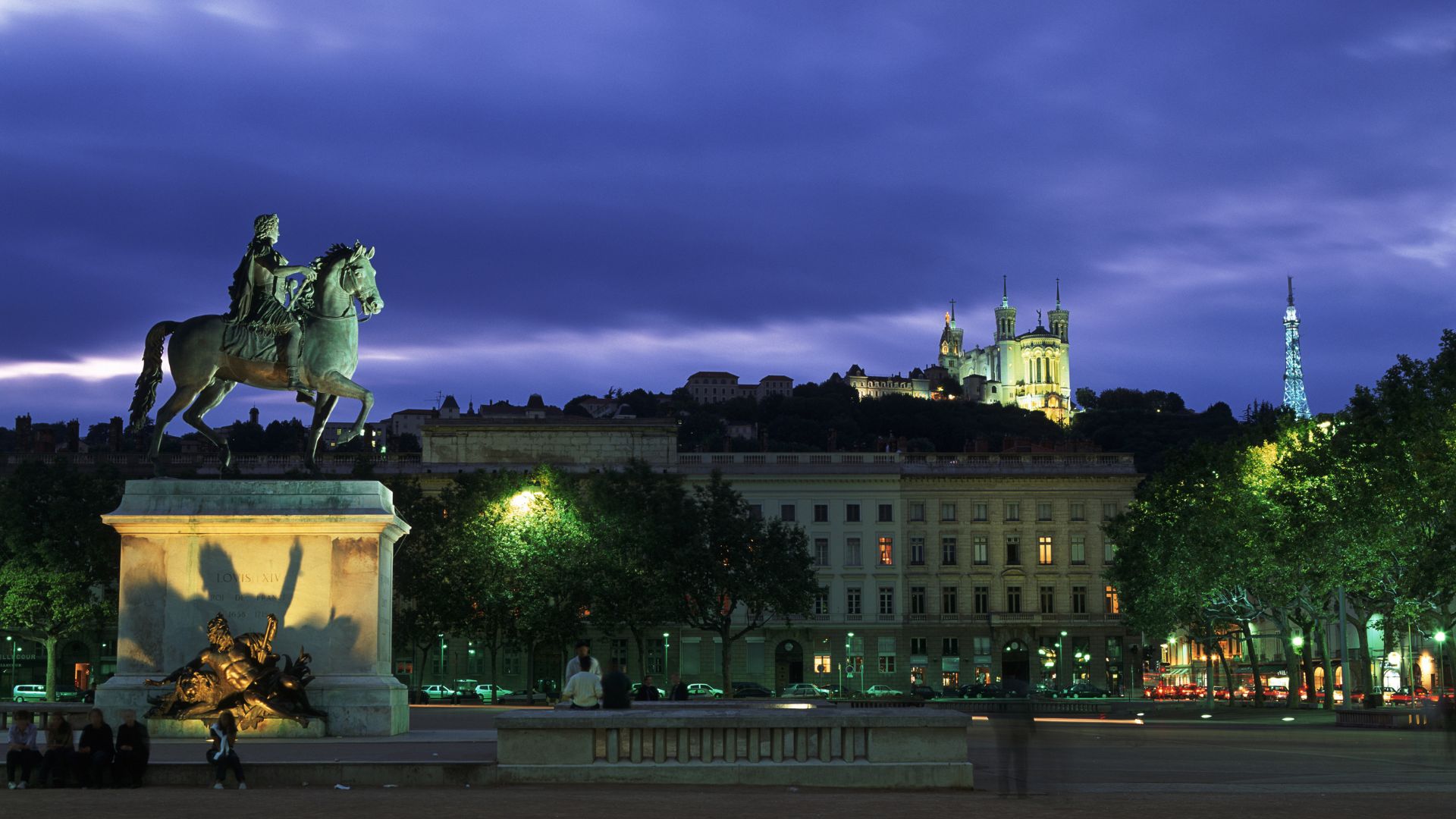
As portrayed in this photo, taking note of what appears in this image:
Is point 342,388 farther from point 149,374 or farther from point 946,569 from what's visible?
point 946,569

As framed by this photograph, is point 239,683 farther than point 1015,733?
Yes

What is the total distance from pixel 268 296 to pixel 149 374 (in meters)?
2.33

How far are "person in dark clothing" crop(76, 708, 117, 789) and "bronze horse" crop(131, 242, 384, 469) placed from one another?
6264 millimetres

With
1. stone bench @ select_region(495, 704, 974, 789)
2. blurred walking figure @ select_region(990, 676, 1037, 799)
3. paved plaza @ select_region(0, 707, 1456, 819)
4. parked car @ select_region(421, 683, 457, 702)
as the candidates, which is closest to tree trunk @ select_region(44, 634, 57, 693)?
parked car @ select_region(421, 683, 457, 702)

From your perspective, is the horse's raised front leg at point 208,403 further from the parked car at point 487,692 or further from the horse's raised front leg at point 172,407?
the parked car at point 487,692

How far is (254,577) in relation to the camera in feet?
79.2

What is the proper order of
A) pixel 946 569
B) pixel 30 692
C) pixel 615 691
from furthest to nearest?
pixel 946 569 → pixel 30 692 → pixel 615 691

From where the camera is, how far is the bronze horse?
25047 millimetres

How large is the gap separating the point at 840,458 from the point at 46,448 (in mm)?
50302

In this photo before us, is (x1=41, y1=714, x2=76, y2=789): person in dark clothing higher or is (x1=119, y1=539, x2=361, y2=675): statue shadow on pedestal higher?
(x1=119, y1=539, x2=361, y2=675): statue shadow on pedestal

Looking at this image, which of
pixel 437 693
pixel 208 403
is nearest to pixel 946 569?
pixel 437 693

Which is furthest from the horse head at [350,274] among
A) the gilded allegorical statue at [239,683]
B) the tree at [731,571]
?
the tree at [731,571]

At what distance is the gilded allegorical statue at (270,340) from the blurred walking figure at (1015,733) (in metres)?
10.3

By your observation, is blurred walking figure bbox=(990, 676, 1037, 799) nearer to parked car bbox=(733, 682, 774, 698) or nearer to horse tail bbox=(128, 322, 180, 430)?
horse tail bbox=(128, 322, 180, 430)
